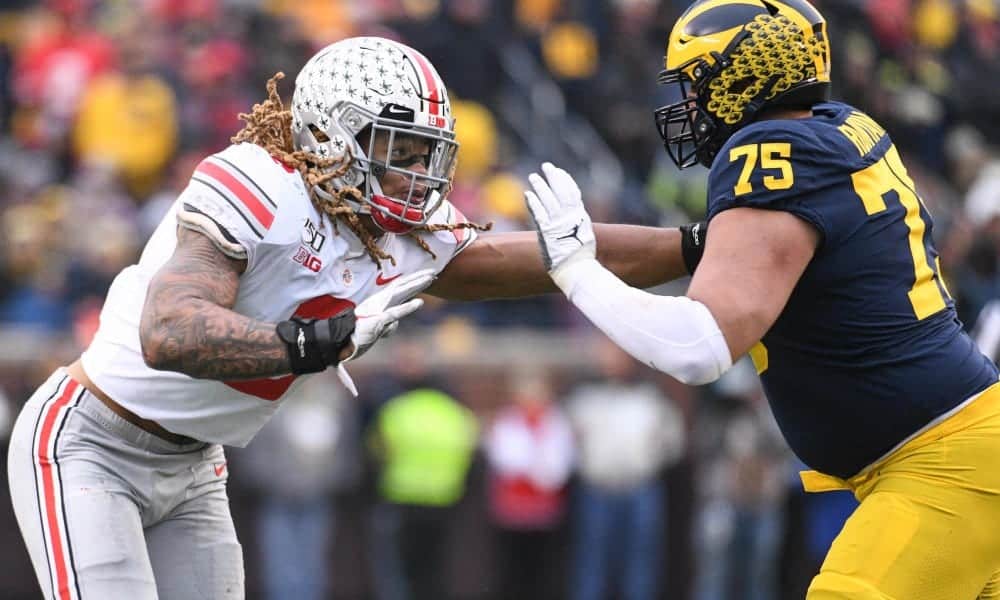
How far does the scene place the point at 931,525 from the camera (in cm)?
364

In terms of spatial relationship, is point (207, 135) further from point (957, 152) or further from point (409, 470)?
point (957, 152)

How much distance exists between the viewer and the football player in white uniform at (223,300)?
148 inches

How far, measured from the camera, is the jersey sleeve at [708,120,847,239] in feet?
11.6

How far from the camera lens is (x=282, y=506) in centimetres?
893

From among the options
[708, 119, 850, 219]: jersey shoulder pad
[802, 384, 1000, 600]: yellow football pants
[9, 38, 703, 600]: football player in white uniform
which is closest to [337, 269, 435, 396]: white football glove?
[9, 38, 703, 600]: football player in white uniform

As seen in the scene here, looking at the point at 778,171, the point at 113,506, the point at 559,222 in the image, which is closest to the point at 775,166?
the point at 778,171

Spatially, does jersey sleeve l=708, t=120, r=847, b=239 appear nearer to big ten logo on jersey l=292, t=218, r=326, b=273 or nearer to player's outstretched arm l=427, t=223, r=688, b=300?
player's outstretched arm l=427, t=223, r=688, b=300

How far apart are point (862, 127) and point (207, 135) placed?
261 inches

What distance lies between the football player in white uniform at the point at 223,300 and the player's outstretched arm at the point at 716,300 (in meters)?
0.48

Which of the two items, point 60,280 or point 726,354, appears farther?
point 60,280

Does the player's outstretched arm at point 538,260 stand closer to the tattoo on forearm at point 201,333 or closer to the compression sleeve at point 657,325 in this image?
the compression sleeve at point 657,325

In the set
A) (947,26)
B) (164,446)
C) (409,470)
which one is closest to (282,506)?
(409,470)

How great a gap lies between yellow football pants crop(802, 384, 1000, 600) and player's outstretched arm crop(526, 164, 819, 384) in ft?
1.83

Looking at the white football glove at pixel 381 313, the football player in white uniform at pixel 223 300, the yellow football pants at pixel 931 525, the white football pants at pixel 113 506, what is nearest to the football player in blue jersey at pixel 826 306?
the yellow football pants at pixel 931 525
